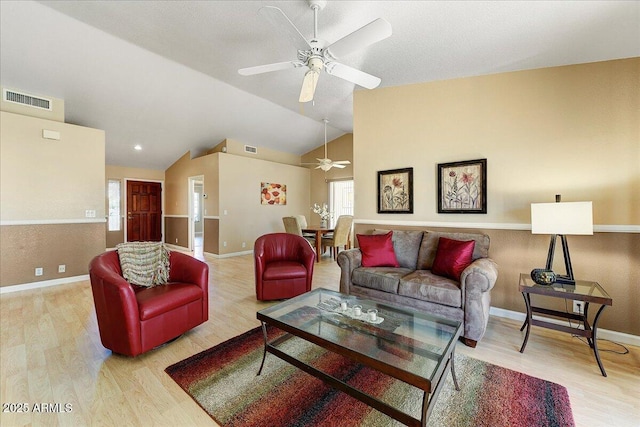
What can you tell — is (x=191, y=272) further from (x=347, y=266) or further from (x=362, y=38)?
(x=362, y=38)

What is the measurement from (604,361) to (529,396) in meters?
1.03

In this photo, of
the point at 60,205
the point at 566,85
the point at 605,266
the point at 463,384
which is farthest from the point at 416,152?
the point at 60,205

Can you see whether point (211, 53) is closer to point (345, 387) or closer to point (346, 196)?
point (345, 387)

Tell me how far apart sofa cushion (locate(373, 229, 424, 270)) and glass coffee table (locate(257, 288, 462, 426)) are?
116 centimetres

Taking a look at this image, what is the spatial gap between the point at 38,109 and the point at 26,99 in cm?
16

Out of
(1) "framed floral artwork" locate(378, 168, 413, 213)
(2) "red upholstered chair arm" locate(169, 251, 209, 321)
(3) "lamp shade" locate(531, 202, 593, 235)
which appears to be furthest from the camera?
(1) "framed floral artwork" locate(378, 168, 413, 213)

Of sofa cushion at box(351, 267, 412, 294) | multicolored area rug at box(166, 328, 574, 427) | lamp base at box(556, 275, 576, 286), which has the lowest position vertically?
multicolored area rug at box(166, 328, 574, 427)

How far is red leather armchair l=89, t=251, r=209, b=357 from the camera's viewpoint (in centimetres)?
195

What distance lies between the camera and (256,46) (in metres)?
3.00

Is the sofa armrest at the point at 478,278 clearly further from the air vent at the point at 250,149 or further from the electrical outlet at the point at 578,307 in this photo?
the air vent at the point at 250,149

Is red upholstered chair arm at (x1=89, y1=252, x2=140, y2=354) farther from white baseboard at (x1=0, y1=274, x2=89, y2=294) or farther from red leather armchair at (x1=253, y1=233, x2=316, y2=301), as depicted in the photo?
white baseboard at (x1=0, y1=274, x2=89, y2=294)

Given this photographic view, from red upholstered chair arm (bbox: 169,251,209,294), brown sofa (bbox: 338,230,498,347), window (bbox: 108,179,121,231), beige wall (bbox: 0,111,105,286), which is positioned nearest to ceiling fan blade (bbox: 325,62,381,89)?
brown sofa (bbox: 338,230,498,347)

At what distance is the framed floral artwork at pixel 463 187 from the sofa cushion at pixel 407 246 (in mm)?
493

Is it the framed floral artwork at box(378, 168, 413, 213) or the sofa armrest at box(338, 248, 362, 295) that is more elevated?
the framed floral artwork at box(378, 168, 413, 213)
